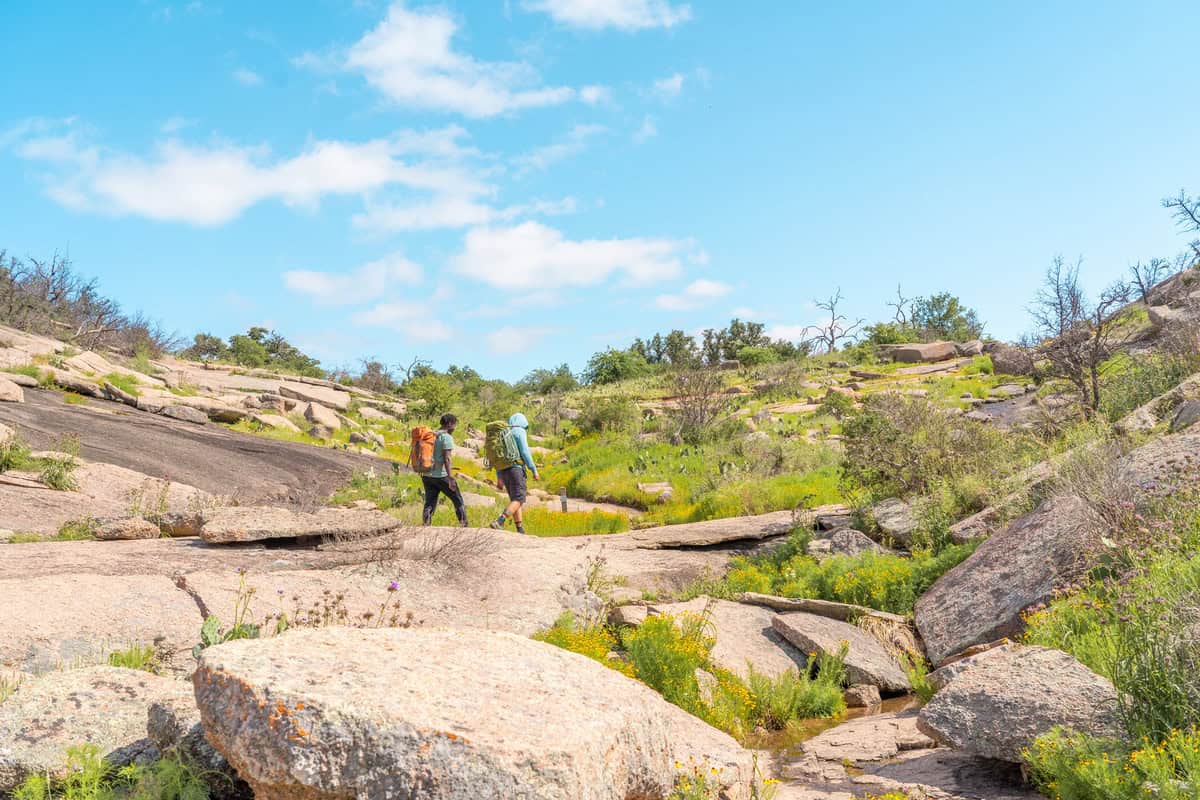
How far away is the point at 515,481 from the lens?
41.8 feet

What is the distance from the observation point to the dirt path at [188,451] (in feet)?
54.0

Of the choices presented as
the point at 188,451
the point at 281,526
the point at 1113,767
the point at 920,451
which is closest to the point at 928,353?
the point at 920,451

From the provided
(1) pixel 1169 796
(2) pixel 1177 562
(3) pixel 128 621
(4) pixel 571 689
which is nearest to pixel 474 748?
(4) pixel 571 689

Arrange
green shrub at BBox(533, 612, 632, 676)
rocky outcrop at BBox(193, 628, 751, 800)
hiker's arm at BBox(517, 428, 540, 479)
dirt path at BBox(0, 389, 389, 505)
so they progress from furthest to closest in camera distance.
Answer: dirt path at BBox(0, 389, 389, 505) → hiker's arm at BBox(517, 428, 540, 479) → green shrub at BBox(533, 612, 632, 676) → rocky outcrop at BBox(193, 628, 751, 800)

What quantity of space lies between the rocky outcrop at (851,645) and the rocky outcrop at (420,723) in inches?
187

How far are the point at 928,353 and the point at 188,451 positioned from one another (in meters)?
35.1

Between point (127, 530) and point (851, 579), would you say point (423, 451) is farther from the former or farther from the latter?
point (851, 579)

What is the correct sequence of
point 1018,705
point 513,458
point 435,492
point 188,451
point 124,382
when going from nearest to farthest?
point 1018,705 → point 435,492 → point 513,458 → point 188,451 → point 124,382

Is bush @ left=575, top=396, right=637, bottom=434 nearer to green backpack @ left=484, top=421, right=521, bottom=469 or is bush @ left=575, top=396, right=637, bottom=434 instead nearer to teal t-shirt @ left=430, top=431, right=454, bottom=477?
green backpack @ left=484, top=421, right=521, bottom=469

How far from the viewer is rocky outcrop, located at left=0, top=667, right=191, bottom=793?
409cm

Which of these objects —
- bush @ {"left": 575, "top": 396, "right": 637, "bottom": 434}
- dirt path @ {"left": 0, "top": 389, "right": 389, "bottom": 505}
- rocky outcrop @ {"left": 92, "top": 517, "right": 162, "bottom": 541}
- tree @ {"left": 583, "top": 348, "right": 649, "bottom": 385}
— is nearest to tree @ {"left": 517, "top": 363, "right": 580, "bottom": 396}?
tree @ {"left": 583, "top": 348, "right": 649, "bottom": 385}

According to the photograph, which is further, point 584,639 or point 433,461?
point 433,461

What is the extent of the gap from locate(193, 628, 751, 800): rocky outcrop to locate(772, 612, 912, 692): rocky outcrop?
4.74m

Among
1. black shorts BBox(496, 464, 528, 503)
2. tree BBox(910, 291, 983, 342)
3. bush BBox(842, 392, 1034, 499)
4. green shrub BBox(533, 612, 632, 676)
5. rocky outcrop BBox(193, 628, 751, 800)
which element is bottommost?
green shrub BBox(533, 612, 632, 676)
